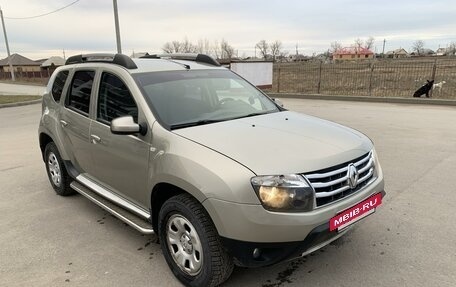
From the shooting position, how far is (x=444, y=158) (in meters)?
6.44

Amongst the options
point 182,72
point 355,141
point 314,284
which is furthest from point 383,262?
point 182,72

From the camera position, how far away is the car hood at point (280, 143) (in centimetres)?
269

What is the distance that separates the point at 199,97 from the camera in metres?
3.86

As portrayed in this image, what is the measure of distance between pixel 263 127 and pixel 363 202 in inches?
39.1

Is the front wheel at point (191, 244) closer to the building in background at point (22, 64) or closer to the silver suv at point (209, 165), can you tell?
the silver suv at point (209, 165)

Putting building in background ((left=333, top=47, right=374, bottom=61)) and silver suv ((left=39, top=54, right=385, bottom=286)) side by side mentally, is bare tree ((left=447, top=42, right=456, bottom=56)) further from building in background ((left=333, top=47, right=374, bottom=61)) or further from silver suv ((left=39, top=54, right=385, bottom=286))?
silver suv ((left=39, top=54, right=385, bottom=286))

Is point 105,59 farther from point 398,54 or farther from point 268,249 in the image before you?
point 398,54

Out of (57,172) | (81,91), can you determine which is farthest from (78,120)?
(57,172)

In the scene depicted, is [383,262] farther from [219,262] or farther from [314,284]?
[219,262]

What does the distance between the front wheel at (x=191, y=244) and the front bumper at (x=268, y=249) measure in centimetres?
14

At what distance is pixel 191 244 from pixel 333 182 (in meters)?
1.14

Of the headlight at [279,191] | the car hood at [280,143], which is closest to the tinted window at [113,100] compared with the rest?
the car hood at [280,143]

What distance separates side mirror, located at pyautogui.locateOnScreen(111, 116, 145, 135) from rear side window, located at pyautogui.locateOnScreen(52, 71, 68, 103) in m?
2.10

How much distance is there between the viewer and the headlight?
2.58 m
